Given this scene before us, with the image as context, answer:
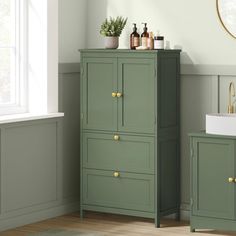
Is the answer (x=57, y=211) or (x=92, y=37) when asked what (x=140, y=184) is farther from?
(x=92, y=37)

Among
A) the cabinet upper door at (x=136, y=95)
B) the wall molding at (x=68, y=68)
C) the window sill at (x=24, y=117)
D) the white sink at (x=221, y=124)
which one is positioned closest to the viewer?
the white sink at (x=221, y=124)

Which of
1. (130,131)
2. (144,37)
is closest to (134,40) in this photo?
(144,37)

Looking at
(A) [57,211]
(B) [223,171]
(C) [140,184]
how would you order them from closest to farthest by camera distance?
(B) [223,171] < (C) [140,184] < (A) [57,211]

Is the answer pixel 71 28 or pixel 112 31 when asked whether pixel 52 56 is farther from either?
pixel 112 31

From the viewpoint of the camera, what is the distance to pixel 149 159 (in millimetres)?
5863

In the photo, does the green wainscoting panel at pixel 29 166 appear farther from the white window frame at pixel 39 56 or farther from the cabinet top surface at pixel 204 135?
the cabinet top surface at pixel 204 135

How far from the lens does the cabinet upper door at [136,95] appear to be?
5.80m

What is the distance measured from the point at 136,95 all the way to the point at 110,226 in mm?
1028

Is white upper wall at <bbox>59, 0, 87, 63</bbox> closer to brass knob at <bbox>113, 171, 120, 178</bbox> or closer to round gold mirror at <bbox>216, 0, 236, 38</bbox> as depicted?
brass knob at <bbox>113, 171, 120, 178</bbox>

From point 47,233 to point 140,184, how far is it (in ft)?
2.66

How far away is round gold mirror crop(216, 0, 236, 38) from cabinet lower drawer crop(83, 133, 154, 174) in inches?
40.3

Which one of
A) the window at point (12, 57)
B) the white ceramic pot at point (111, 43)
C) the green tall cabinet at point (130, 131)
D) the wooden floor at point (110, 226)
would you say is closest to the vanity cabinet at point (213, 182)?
the wooden floor at point (110, 226)

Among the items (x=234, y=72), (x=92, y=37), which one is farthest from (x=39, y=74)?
(x=234, y=72)

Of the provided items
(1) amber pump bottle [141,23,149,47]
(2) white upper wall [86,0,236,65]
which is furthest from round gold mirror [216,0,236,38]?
(1) amber pump bottle [141,23,149,47]
